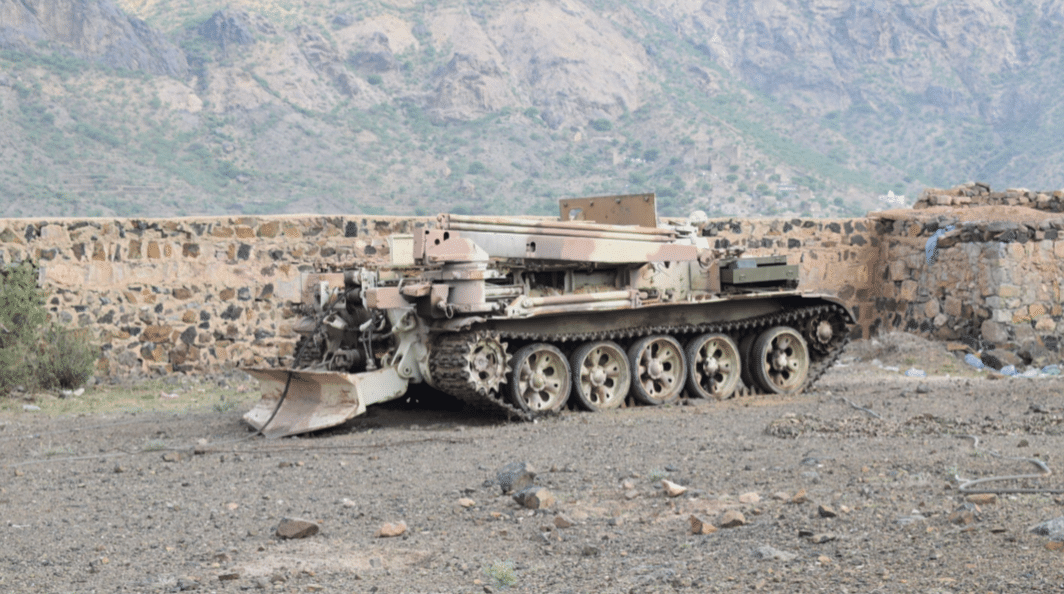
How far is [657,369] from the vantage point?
40.8ft

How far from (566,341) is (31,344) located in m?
6.26

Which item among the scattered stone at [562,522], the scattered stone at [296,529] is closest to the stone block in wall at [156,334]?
the scattered stone at [296,529]

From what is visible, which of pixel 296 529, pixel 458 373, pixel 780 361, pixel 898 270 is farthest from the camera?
pixel 898 270

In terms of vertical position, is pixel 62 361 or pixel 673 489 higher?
pixel 62 361

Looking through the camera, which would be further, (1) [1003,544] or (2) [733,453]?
(2) [733,453]

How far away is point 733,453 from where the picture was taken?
9008 millimetres

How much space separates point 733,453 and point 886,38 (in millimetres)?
72896

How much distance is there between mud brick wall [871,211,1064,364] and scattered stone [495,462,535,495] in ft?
34.7

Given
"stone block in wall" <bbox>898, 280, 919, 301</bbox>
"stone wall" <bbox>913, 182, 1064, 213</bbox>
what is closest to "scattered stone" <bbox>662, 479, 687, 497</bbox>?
"stone block in wall" <bbox>898, 280, 919, 301</bbox>

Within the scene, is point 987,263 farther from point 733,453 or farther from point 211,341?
point 211,341

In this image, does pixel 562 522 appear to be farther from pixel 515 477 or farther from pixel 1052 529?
pixel 1052 529

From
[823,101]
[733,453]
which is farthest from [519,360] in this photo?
[823,101]

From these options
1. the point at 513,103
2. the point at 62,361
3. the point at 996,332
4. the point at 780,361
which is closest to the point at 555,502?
the point at 780,361

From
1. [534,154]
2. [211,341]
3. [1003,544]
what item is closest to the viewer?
[1003,544]
